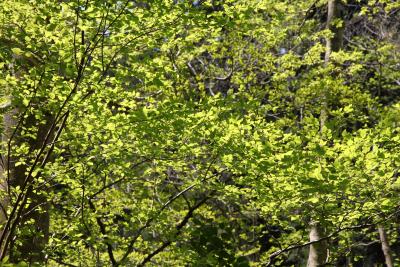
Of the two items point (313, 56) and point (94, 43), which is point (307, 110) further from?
point (94, 43)

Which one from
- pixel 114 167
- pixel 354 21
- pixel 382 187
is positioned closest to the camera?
pixel 382 187

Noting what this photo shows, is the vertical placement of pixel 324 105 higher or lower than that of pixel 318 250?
higher

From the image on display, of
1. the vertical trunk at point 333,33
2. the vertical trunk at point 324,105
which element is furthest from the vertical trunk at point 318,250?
the vertical trunk at point 333,33

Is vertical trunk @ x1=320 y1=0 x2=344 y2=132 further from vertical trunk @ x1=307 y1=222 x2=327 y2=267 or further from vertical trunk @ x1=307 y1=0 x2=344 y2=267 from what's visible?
vertical trunk @ x1=307 y1=222 x2=327 y2=267

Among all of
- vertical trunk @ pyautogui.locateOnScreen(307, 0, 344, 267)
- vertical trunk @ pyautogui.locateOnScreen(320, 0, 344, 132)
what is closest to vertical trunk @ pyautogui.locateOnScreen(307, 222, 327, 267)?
vertical trunk @ pyautogui.locateOnScreen(307, 0, 344, 267)

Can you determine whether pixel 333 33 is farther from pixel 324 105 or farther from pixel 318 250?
pixel 318 250

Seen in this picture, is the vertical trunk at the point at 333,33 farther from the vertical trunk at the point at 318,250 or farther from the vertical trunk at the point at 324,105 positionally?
the vertical trunk at the point at 318,250

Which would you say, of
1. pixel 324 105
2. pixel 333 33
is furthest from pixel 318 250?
pixel 333 33

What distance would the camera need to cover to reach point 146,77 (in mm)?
4566

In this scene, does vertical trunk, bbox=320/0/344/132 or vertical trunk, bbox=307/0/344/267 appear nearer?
vertical trunk, bbox=307/0/344/267

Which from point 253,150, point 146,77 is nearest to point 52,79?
point 146,77

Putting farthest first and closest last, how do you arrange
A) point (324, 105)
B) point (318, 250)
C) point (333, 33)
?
point (333, 33)
point (324, 105)
point (318, 250)

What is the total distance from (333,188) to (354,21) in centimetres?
1543

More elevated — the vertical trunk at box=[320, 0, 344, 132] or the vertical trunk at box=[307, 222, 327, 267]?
the vertical trunk at box=[320, 0, 344, 132]
